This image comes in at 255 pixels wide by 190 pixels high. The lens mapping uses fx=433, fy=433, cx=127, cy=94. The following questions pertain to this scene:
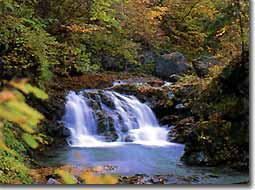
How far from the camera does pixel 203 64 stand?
2430mm

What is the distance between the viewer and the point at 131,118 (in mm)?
2789

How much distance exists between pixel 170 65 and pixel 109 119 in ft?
1.80

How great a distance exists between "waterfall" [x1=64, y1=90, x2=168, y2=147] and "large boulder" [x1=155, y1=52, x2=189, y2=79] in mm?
267

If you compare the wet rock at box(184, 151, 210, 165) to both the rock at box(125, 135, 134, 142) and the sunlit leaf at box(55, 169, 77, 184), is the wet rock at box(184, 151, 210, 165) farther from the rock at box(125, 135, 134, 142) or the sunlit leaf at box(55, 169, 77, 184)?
the sunlit leaf at box(55, 169, 77, 184)

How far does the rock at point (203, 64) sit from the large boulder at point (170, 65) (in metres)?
0.10

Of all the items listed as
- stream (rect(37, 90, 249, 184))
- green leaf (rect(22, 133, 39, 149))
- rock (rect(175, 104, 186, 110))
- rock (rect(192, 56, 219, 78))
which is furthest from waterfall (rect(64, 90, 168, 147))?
green leaf (rect(22, 133, 39, 149))

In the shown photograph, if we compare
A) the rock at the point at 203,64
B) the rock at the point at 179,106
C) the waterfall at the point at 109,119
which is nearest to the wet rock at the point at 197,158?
the waterfall at the point at 109,119

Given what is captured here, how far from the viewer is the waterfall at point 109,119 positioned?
101 inches

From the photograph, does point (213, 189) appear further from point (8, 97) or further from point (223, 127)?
point (8, 97)

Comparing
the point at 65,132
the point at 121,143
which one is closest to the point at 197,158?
the point at 121,143

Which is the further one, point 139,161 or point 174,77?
point 174,77

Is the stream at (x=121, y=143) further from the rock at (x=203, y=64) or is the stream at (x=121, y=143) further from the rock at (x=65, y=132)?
the rock at (x=203, y=64)

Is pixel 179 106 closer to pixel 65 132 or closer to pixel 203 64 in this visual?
pixel 203 64

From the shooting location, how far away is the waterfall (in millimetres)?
2553
